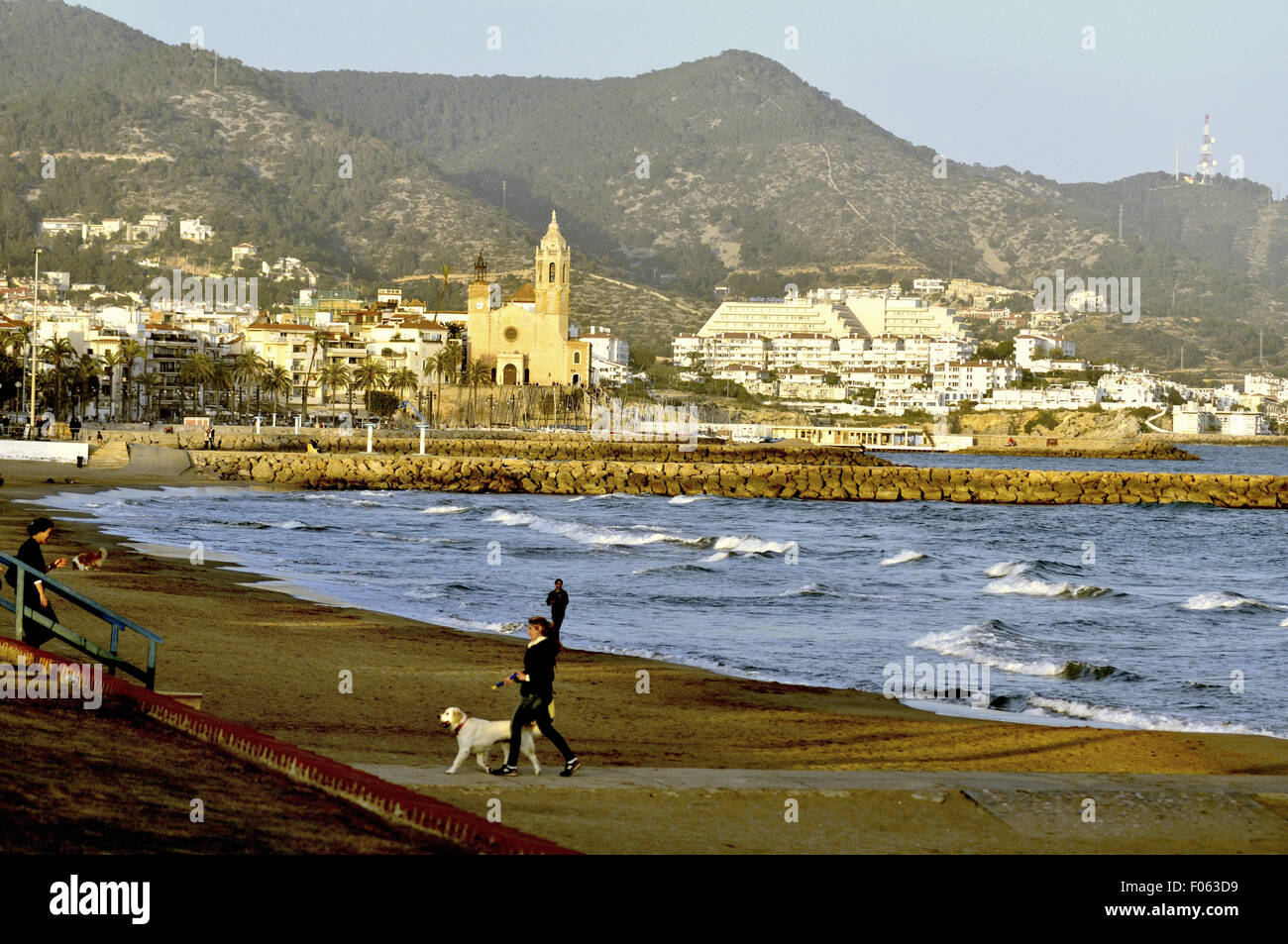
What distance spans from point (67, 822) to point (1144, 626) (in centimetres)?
2139

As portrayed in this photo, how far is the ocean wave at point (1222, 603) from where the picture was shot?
28328 mm

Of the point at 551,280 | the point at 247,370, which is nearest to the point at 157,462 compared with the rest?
the point at 247,370

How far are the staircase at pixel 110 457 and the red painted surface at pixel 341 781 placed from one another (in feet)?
176

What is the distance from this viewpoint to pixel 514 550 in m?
35.8

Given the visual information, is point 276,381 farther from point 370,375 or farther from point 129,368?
point 129,368

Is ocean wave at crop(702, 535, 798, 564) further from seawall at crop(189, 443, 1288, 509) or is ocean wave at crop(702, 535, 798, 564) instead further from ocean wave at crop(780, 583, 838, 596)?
seawall at crop(189, 443, 1288, 509)

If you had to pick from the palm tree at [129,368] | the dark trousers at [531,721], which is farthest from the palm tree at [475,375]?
the dark trousers at [531,721]

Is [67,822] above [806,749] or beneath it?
above

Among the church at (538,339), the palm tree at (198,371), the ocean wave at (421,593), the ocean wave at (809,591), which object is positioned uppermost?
the church at (538,339)

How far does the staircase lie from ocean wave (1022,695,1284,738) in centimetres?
5167

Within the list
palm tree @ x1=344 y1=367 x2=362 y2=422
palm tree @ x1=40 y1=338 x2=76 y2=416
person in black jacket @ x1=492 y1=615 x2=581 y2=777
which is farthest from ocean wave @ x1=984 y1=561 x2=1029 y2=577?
palm tree @ x1=344 y1=367 x2=362 y2=422

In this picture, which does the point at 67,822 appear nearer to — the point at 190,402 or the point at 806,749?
the point at 806,749

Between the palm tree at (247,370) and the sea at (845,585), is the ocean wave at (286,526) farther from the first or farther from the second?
the palm tree at (247,370)
